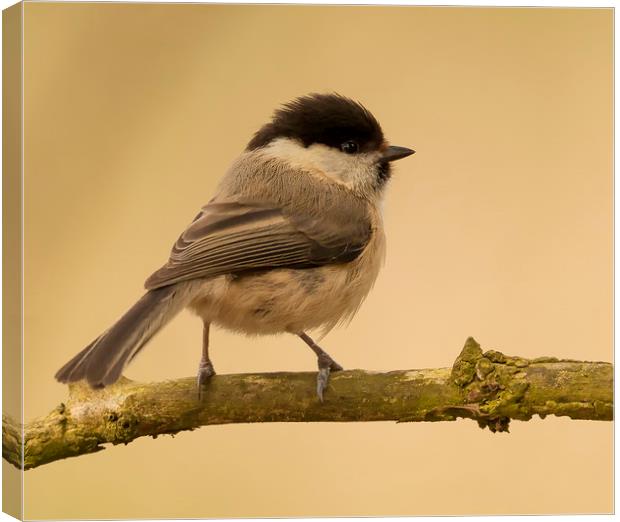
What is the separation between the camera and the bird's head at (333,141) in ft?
9.29

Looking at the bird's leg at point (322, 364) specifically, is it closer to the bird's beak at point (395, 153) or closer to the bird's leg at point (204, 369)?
the bird's leg at point (204, 369)

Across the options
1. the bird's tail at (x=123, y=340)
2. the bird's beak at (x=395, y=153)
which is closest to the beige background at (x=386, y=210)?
the bird's beak at (x=395, y=153)

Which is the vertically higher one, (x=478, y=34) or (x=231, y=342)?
(x=478, y=34)

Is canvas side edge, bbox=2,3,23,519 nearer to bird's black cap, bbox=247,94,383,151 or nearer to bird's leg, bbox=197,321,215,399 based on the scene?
bird's leg, bbox=197,321,215,399

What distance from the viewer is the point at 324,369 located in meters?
2.58

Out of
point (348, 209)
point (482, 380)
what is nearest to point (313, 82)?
point (348, 209)

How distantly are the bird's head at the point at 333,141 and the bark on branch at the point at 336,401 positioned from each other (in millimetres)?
703

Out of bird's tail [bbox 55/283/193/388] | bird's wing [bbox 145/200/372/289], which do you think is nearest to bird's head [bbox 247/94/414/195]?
bird's wing [bbox 145/200/372/289]

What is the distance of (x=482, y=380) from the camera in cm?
246

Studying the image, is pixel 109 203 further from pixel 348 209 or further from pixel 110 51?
pixel 348 209

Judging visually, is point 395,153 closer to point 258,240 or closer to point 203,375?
point 258,240

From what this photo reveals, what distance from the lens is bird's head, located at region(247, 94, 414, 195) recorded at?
2832 mm

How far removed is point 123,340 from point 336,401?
61cm

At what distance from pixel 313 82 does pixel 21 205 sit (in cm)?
94
